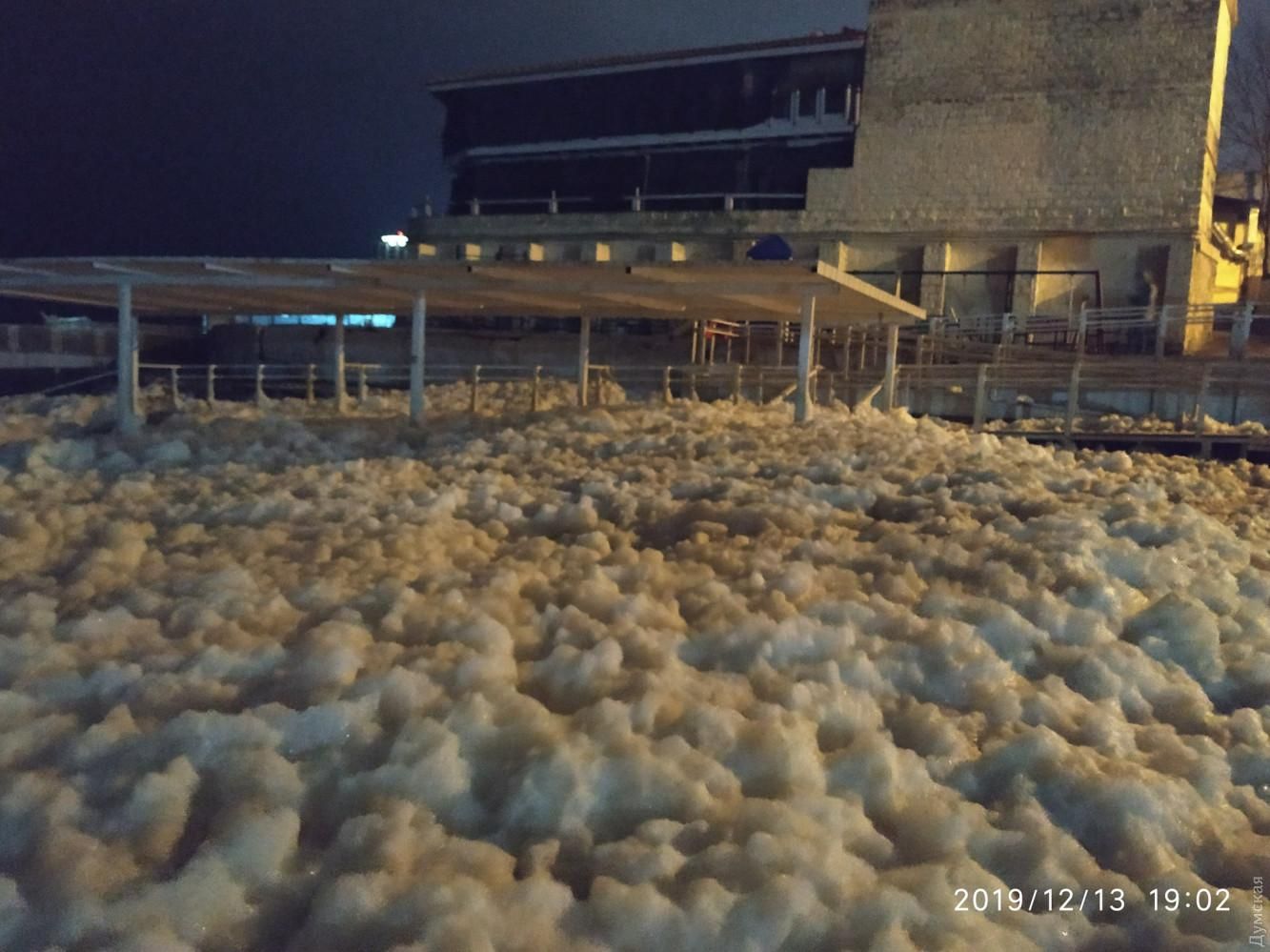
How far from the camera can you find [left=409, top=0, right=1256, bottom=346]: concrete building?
2622 centimetres

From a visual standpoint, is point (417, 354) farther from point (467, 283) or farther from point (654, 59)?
point (654, 59)

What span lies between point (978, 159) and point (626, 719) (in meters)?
28.4

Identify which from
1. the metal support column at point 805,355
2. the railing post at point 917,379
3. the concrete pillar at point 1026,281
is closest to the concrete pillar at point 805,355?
the metal support column at point 805,355

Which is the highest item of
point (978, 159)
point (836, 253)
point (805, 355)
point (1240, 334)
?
point (978, 159)

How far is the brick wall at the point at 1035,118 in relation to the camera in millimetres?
26062

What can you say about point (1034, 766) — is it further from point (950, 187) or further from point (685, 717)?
point (950, 187)

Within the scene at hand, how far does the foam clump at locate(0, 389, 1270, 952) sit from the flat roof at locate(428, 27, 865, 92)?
2788 centimetres

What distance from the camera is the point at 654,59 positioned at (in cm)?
3381

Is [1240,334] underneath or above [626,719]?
above

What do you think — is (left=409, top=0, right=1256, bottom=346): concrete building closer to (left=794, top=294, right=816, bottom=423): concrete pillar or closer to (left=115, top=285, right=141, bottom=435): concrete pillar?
(left=115, top=285, right=141, bottom=435): concrete pillar

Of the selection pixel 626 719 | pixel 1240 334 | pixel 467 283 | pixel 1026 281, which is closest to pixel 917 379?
pixel 1240 334

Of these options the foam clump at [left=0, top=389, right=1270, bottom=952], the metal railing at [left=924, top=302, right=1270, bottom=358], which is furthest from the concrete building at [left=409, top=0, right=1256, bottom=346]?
the foam clump at [left=0, top=389, right=1270, bottom=952]

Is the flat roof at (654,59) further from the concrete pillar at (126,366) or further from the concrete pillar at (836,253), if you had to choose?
the concrete pillar at (126,366)

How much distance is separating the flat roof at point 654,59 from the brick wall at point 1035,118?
2.15 m
